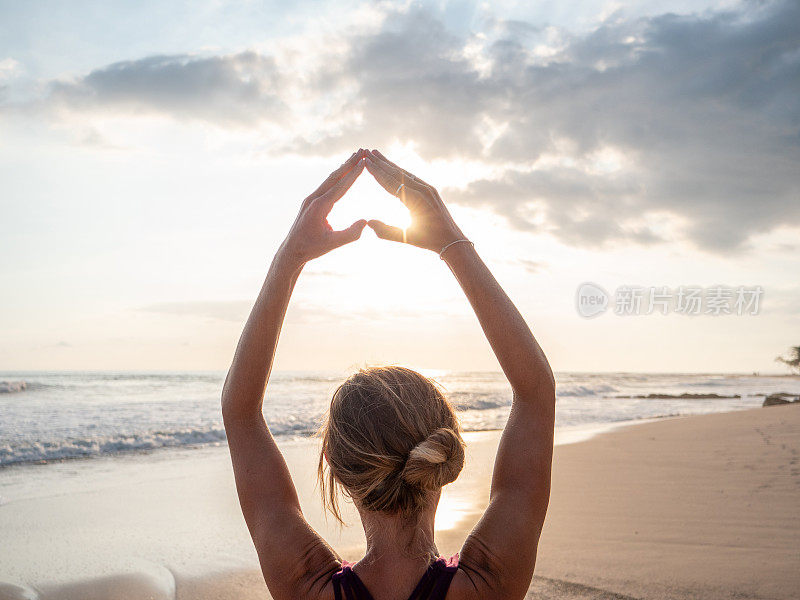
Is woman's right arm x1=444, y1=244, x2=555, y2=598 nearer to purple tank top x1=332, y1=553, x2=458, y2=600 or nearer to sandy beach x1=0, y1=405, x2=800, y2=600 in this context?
purple tank top x1=332, y1=553, x2=458, y2=600

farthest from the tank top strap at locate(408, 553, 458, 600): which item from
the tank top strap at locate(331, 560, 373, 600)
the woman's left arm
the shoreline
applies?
the shoreline

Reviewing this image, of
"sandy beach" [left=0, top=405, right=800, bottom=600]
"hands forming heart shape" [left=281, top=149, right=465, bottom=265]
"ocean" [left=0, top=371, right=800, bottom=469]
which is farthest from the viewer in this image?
"ocean" [left=0, top=371, right=800, bottom=469]

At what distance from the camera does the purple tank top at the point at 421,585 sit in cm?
140

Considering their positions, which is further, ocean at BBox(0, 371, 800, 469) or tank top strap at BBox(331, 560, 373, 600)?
ocean at BBox(0, 371, 800, 469)

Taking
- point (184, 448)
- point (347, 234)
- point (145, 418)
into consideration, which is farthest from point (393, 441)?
point (145, 418)

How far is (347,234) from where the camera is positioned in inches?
53.9

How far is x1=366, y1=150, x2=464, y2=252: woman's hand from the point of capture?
148 cm

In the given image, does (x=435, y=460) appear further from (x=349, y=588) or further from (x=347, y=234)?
(x=347, y=234)

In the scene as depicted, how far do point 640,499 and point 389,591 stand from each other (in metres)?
5.76

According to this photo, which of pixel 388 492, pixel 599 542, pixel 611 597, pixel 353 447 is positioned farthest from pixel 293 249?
pixel 599 542

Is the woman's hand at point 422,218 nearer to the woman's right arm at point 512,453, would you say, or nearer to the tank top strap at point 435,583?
the woman's right arm at point 512,453

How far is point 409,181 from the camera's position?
1.49 metres

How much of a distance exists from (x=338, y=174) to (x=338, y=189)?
0.20 ft

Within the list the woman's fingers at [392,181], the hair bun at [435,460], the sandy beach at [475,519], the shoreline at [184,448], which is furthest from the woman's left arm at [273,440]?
the shoreline at [184,448]
